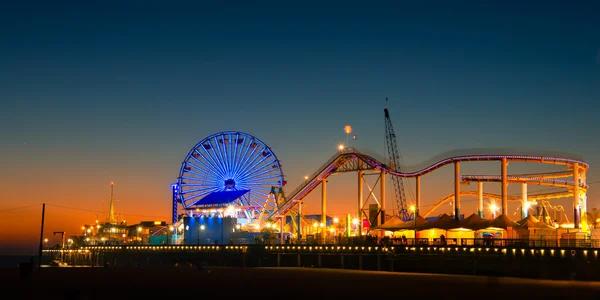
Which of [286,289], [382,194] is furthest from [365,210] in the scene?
[286,289]

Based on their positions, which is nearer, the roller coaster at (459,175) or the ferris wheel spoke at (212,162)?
the roller coaster at (459,175)

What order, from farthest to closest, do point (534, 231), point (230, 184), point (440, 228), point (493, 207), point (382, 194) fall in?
point (230, 184) → point (493, 207) → point (382, 194) → point (440, 228) → point (534, 231)

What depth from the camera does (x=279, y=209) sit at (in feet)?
307

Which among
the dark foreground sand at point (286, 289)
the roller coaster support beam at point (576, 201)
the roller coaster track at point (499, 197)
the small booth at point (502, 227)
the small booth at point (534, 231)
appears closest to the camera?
the dark foreground sand at point (286, 289)

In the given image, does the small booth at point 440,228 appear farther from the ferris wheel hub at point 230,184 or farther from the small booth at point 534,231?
the ferris wheel hub at point 230,184

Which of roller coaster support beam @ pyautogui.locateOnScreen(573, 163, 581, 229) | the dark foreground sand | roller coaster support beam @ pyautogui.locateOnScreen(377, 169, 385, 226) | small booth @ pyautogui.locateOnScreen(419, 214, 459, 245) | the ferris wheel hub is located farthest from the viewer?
the ferris wheel hub

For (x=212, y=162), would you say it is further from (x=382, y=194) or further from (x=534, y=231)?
(x=534, y=231)

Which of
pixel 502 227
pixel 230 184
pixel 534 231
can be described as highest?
pixel 230 184

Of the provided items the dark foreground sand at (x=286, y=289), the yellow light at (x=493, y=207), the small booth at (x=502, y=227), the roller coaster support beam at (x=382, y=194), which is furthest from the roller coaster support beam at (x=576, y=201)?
the dark foreground sand at (x=286, y=289)

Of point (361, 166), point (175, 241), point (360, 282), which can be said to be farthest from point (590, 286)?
point (175, 241)

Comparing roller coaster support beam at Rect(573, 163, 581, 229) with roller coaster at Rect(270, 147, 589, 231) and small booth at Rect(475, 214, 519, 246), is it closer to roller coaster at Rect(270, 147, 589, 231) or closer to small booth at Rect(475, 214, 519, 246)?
roller coaster at Rect(270, 147, 589, 231)

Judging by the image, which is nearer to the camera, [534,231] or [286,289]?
[286,289]

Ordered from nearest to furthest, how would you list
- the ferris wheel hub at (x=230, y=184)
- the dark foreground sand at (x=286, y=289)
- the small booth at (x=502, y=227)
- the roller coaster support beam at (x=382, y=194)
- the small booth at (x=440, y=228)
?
1. the dark foreground sand at (x=286, y=289)
2. the small booth at (x=502, y=227)
3. the small booth at (x=440, y=228)
4. the roller coaster support beam at (x=382, y=194)
5. the ferris wheel hub at (x=230, y=184)

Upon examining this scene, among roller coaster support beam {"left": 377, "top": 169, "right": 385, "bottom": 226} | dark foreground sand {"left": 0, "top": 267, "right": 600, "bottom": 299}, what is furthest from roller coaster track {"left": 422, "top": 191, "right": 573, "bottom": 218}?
dark foreground sand {"left": 0, "top": 267, "right": 600, "bottom": 299}
